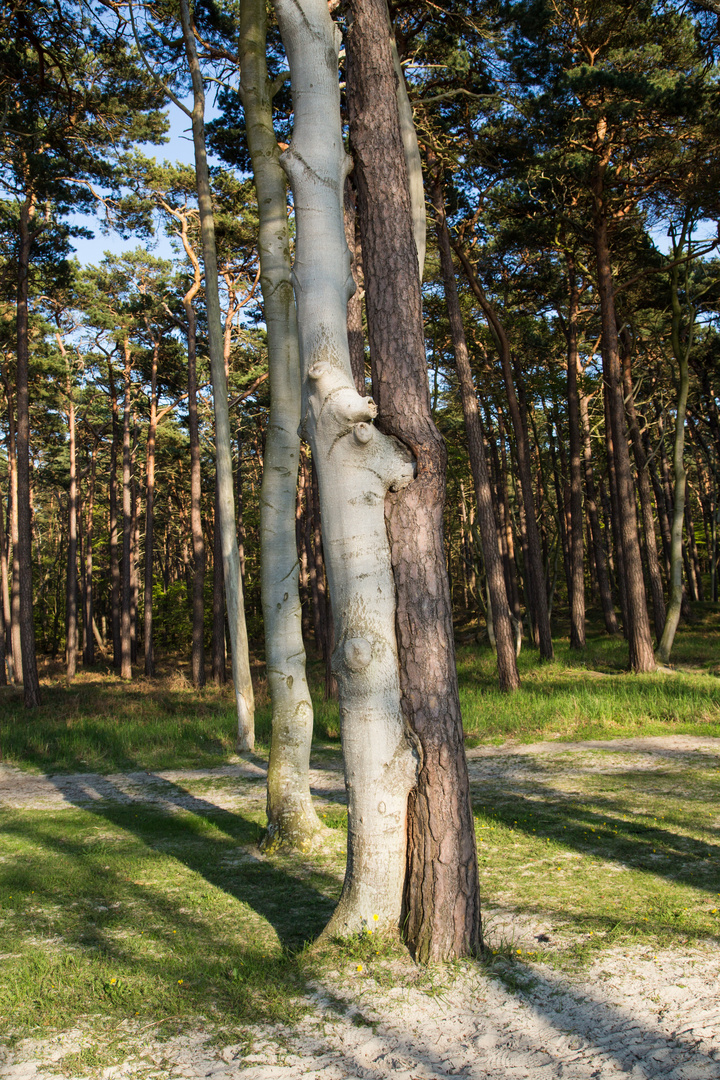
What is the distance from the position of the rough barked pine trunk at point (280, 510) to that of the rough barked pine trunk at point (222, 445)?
14.3ft

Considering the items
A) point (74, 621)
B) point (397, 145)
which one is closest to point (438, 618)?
point (397, 145)

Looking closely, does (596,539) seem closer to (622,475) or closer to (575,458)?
(575,458)

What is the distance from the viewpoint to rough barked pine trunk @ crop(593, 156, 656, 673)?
15398mm

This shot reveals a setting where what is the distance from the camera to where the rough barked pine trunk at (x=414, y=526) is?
360cm

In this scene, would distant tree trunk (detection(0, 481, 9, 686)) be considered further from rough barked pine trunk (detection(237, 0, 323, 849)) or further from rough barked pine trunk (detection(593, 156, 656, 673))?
rough barked pine trunk (detection(237, 0, 323, 849))

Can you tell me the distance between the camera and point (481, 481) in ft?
50.3

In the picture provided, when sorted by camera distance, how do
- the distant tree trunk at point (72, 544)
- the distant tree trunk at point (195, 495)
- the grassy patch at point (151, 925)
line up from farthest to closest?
the distant tree trunk at point (72, 544) → the distant tree trunk at point (195, 495) → the grassy patch at point (151, 925)

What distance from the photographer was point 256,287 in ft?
65.6

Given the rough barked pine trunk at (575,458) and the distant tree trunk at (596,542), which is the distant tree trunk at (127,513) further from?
the distant tree trunk at (596,542)

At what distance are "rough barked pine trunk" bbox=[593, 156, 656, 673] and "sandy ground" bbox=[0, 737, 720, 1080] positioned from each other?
12563 mm

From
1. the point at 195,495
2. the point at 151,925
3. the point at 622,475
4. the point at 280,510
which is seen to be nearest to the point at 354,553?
the point at 151,925

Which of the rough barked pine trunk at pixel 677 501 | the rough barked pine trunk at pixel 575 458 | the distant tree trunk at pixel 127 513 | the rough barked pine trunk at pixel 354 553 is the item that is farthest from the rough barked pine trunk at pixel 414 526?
the distant tree trunk at pixel 127 513

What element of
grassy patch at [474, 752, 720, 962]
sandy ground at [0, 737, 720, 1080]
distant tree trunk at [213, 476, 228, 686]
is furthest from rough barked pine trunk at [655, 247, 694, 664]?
sandy ground at [0, 737, 720, 1080]

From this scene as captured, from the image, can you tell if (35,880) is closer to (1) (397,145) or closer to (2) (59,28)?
(1) (397,145)
